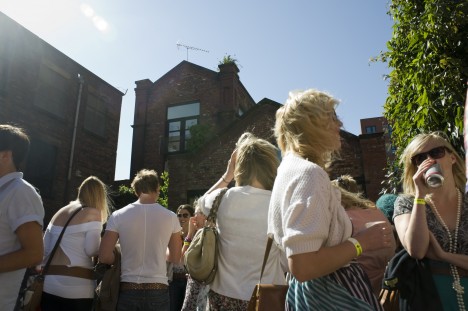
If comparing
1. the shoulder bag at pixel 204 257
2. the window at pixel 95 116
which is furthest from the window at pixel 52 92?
the shoulder bag at pixel 204 257

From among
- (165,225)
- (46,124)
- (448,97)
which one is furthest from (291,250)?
(46,124)

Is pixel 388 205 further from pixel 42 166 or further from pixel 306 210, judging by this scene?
pixel 42 166

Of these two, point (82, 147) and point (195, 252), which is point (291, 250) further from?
point (82, 147)

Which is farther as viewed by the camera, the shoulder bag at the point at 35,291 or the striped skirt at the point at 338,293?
the shoulder bag at the point at 35,291

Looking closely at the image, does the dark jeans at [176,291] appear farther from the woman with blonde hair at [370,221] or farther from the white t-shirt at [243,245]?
the woman with blonde hair at [370,221]

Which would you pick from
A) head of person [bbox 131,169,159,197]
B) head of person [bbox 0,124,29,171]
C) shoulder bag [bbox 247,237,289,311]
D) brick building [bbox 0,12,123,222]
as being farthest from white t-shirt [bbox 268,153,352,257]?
brick building [bbox 0,12,123,222]

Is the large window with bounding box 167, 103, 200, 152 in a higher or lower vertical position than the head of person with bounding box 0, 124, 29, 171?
higher

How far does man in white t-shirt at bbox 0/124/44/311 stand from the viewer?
7.58 feet

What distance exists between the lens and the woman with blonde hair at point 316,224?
141 cm

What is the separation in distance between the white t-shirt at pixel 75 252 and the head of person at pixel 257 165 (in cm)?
180

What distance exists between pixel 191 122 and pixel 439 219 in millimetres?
17483

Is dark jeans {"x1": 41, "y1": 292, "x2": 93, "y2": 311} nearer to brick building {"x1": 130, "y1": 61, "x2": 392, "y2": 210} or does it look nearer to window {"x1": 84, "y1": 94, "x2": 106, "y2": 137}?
brick building {"x1": 130, "y1": 61, "x2": 392, "y2": 210}

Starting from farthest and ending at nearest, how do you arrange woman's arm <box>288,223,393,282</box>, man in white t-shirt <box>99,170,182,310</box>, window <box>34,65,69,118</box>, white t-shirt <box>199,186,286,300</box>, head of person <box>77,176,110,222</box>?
window <box>34,65,69,118</box> < head of person <box>77,176,110,222</box> < man in white t-shirt <box>99,170,182,310</box> < white t-shirt <box>199,186,286,300</box> < woman's arm <box>288,223,393,282</box>

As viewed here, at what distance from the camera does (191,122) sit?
19312 mm
